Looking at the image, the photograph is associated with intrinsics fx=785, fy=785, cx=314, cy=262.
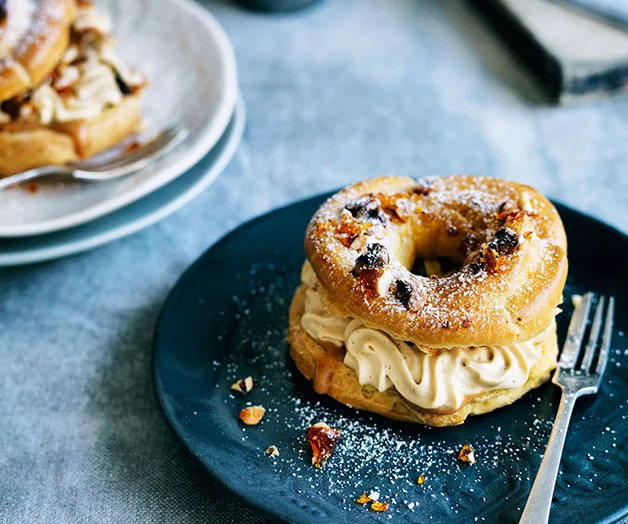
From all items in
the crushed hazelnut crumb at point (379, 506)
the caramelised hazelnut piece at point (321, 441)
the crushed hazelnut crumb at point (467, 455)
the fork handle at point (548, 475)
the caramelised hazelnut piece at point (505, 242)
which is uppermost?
the caramelised hazelnut piece at point (505, 242)

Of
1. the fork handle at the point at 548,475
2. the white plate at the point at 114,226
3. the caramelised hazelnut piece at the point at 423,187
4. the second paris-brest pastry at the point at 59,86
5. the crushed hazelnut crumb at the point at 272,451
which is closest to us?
the fork handle at the point at 548,475

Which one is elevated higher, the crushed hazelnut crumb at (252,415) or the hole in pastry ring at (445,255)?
the hole in pastry ring at (445,255)

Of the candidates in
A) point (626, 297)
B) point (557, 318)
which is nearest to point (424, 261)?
point (557, 318)

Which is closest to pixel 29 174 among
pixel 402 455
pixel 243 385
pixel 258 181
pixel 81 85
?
pixel 81 85

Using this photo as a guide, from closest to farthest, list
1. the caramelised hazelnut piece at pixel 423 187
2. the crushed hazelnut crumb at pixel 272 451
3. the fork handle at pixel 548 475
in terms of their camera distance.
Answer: the fork handle at pixel 548 475, the crushed hazelnut crumb at pixel 272 451, the caramelised hazelnut piece at pixel 423 187

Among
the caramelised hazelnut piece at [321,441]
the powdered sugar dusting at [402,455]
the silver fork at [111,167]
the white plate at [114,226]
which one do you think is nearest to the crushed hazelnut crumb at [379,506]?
the powdered sugar dusting at [402,455]

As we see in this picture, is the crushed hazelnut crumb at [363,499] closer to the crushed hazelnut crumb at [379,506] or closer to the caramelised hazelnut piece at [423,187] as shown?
the crushed hazelnut crumb at [379,506]

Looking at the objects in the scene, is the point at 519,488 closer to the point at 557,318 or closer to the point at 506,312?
the point at 506,312
